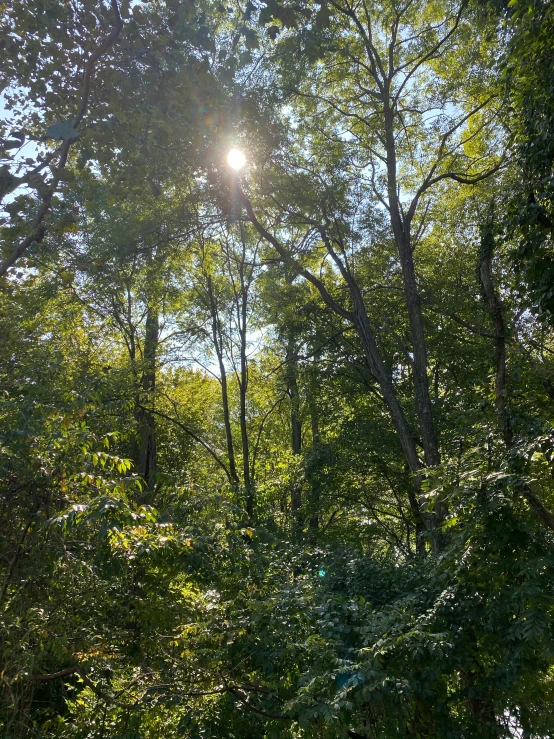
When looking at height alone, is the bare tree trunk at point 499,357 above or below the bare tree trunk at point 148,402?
below

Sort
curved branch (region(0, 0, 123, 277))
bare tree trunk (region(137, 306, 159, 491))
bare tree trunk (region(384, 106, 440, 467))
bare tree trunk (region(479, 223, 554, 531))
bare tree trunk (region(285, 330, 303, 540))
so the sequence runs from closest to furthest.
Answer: curved branch (region(0, 0, 123, 277)), bare tree trunk (region(479, 223, 554, 531)), bare tree trunk (region(384, 106, 440, 467)), bare tree trunk (region(137, 306, 159, 491)), bare tree trunk (region(285, 330, 303, 540))

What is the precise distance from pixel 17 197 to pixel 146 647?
401cm

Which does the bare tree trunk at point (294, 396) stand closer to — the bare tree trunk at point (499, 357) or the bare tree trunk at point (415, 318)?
the bare tree trunk at point (415, 318)

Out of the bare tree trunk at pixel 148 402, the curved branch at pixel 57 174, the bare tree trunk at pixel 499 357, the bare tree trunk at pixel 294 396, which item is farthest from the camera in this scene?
the bare tree trunk at pixel 294 396

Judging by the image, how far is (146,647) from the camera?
16.8ft

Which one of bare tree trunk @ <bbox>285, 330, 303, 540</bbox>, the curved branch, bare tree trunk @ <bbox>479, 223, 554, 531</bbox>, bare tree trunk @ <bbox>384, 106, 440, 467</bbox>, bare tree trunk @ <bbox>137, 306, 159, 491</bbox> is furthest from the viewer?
bare tree trunk @ <bbox>285, 330, 303, 540</bbox>

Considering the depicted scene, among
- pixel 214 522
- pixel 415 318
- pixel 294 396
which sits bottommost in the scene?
pixel 214 522

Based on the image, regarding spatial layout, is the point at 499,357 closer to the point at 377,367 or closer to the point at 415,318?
the point at 377,367

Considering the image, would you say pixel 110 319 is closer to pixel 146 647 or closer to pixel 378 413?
pixel 378 413

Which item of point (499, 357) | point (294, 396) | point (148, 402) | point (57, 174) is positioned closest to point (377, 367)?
point (499, 357)

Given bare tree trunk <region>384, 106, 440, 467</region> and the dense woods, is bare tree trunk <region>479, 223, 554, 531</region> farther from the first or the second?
bare tree trunk <region>384, 106, 440, 467</region>

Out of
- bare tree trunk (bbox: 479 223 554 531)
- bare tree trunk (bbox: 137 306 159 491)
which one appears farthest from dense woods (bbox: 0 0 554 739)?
bare tree trunk (bbox: 137 306 159 491)

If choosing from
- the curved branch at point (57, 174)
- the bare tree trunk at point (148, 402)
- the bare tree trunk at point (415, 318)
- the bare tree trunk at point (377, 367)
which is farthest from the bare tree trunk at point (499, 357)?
the bare tree trunk at point (148, 402)

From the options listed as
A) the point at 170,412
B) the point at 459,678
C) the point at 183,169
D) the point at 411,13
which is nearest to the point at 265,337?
the point at 170,412
